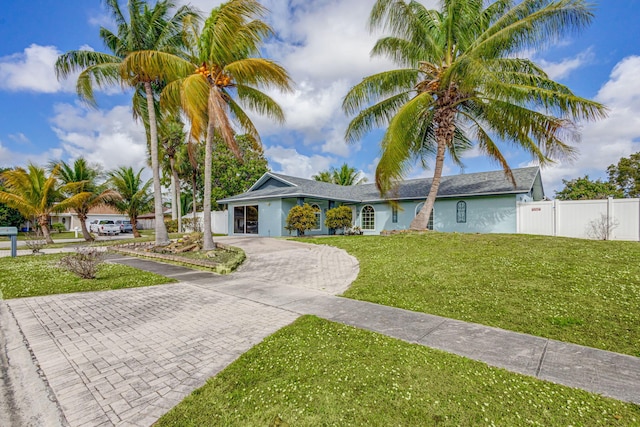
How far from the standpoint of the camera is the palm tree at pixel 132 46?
12.4 metres

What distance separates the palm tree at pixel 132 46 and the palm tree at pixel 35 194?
6.67 m

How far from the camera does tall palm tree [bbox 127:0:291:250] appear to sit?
9.85m

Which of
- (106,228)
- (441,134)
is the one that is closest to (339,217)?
(441,134)

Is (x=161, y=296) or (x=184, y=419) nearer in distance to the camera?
(x=184, y=419)

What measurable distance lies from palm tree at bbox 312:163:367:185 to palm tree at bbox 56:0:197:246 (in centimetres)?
2265

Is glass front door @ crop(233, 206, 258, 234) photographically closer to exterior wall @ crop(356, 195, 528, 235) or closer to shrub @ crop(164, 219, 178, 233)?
shrub @ crop(164, 219, 178, 233)

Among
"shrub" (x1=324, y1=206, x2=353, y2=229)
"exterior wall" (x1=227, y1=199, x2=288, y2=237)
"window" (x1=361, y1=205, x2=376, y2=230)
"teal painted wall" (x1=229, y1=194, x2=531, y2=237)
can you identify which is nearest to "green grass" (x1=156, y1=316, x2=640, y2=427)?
"teal painted wall" (x1=229, y1=194, x2=531, y2=237)

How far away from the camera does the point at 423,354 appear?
136 inches

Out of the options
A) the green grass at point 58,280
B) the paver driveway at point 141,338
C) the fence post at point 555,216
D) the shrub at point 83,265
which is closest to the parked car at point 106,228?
the green grass at point 58,280

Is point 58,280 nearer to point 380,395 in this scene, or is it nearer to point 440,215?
point 380,395

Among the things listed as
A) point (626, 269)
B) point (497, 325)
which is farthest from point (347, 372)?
point (626, 269)

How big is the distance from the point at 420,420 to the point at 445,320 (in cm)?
262

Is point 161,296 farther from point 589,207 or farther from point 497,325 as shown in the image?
point 589,207

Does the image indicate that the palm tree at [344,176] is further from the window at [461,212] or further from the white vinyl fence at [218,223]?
the window at [461,212]
